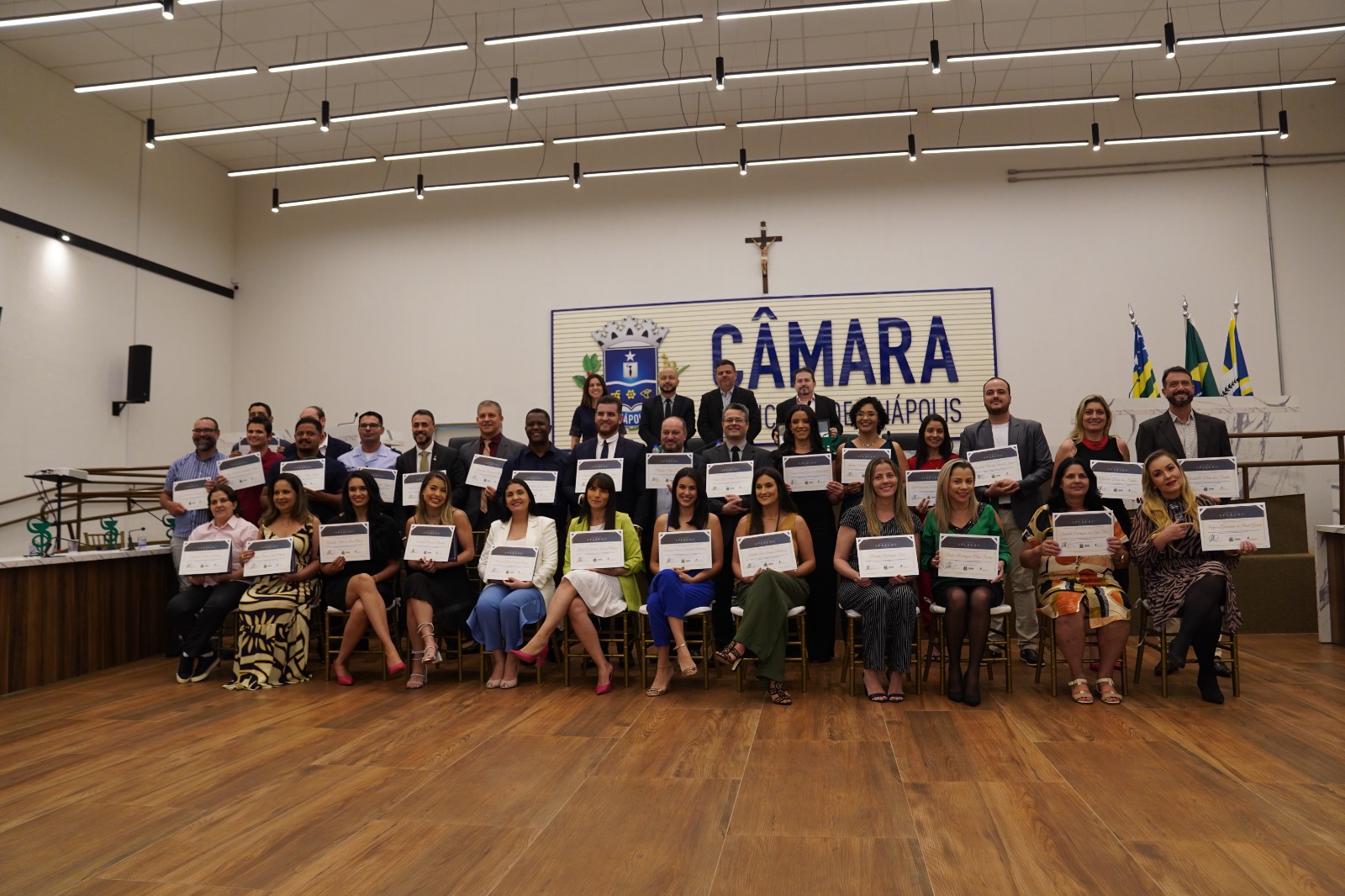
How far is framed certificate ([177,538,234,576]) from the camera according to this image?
505 cm

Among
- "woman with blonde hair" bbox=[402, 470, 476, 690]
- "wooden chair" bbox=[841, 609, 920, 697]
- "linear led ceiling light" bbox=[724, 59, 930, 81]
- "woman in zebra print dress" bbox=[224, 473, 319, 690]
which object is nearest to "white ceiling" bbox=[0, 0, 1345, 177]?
"linear led ceiling light" bbox=[724, 59, 930, 81]

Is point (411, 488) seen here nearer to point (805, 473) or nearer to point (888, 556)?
point (805, 473)

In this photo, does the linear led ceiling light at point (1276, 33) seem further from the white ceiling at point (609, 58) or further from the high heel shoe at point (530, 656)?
the high heel shoe at point (530, 656)

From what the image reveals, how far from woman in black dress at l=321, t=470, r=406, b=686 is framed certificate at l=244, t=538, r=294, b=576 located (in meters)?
0.21

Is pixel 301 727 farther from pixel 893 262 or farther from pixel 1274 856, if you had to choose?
pixel 893 262

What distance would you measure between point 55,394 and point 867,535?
7.92 m

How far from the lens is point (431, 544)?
4.82 meters

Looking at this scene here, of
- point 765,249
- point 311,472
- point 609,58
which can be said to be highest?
point 609,58

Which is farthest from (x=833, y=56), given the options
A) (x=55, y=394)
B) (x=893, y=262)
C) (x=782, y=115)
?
(x=55, y=394)

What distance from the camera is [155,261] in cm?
935

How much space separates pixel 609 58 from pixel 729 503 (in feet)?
17.5

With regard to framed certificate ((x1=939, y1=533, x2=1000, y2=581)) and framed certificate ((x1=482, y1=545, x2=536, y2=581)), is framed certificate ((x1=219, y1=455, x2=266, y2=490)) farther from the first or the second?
framed certificate ((x1=939, y1=533, x2=1000, y2=581))

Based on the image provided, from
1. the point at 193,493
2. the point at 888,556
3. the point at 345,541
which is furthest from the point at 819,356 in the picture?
the point at 193,493

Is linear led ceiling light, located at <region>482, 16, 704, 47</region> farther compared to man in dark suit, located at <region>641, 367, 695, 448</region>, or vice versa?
man in dark suit, located at <region>641, 367, 695, 448</region>
